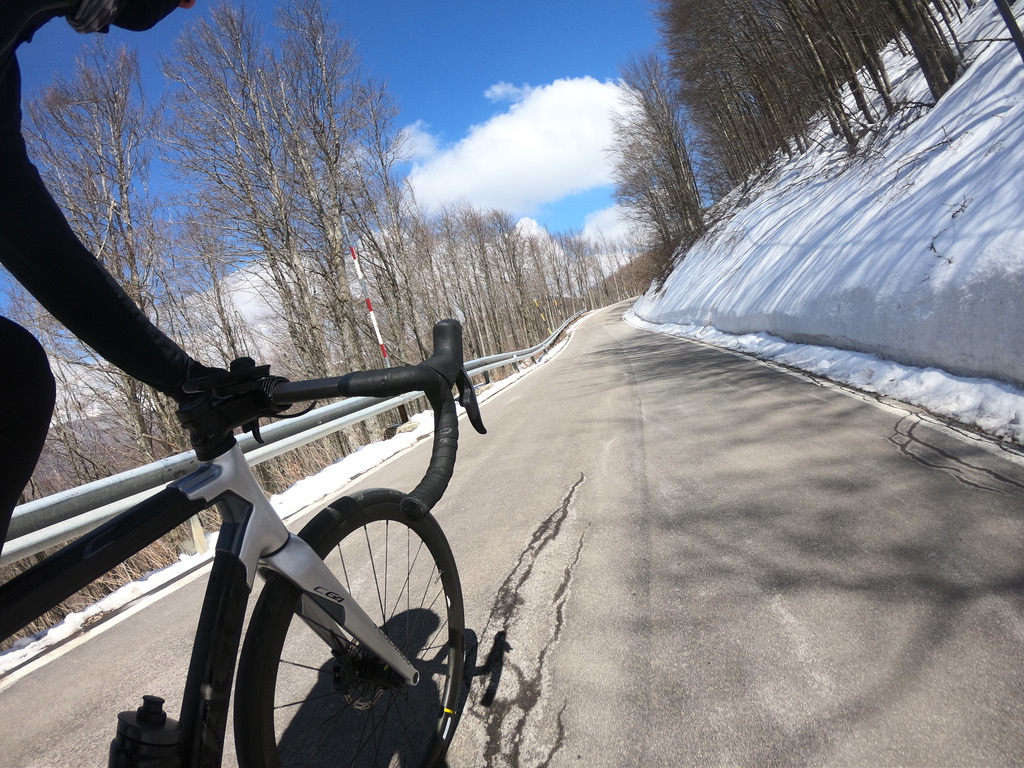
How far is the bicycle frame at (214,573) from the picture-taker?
3.00 ft

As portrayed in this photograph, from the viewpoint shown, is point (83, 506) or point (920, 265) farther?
point (920, 265)

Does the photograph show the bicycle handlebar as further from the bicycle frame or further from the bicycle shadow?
the bicycle shadow

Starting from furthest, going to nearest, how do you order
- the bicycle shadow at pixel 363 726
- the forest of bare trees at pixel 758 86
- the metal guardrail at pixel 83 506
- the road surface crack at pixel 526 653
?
the forest of bare trees at pixel 758 86 → the metal guardrail at pixel 83 506 → the road surface crack at pixel 526 653 → the bicycle shadow at pixel 363 726

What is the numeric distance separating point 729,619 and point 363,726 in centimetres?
152

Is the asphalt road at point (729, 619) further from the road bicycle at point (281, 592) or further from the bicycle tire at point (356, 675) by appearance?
the road bicycle at point (281, 592)

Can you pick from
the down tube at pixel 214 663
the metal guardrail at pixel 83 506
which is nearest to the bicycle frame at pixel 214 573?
the down tube at pixel 214 663

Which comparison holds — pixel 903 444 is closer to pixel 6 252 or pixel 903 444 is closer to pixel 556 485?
pixel 556 485

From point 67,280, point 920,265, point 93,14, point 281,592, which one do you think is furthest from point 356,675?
point 920,265

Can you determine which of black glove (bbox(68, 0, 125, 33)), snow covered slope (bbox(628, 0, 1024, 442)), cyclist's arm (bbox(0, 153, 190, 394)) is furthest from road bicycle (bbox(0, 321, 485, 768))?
snow covered slope (bbox(628, 0, 1024, 442))

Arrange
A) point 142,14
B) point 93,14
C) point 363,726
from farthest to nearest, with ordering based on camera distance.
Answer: point 363,726 → point 142,14 → point 93,14

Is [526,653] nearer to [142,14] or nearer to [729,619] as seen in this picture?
[729,619]

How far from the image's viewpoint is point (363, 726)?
173 centimetres

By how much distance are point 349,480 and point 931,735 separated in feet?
18.0

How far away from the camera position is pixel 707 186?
4031 centimetres
